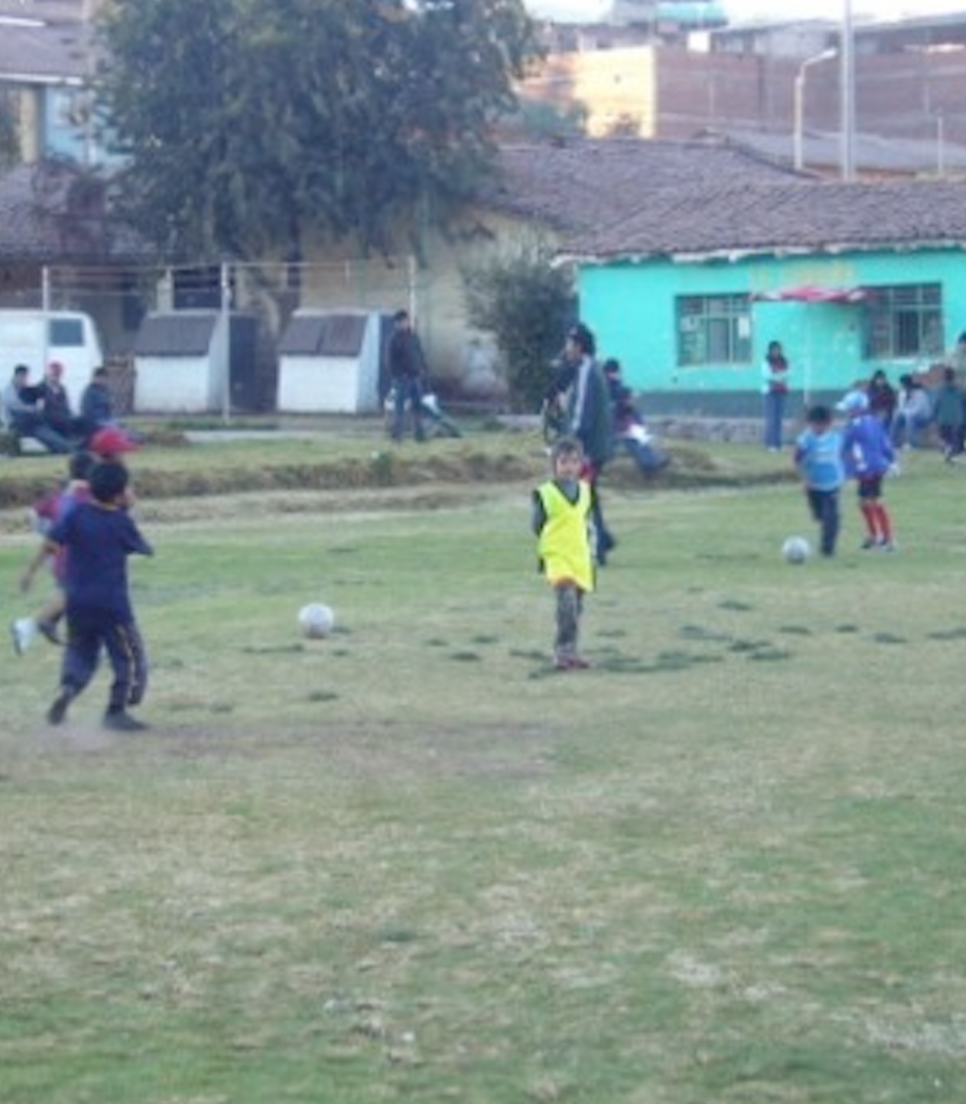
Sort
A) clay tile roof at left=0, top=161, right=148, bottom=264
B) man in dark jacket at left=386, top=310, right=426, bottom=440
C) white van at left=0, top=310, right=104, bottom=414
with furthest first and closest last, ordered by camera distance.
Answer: clay tile roof at left=0, top=161, right=148, bottom=264 < white van at left=0, top=310, right=104, bottom=414 < man in dark jacket at left=386, top=310, right=426, bottom=440

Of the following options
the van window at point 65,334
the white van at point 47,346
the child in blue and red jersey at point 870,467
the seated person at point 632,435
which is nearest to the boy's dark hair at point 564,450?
the child in blue and red jersey at point 870,467

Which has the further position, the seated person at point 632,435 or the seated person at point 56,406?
the seated person at point 56,406

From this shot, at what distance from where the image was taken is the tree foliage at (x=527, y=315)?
164ft

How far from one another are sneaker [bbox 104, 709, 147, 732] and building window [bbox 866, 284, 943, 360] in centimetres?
3202

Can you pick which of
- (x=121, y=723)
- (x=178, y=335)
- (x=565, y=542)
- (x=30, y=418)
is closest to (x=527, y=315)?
(x=178, y=335)

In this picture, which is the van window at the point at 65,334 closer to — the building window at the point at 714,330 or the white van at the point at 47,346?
the white van at the point at 47,346

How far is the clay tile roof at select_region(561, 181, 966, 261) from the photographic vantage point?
46031 mm

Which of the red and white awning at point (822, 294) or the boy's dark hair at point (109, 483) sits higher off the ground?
the red and white awning at point (822, 294)

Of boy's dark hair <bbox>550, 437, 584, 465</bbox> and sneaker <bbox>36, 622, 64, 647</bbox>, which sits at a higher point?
boy's dark hair <bbox>550, 437, 584, 465</bbox>

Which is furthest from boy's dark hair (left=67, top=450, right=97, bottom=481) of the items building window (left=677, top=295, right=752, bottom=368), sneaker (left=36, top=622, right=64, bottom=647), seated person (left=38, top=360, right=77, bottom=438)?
building window (left=677, top=295, right=752, bottom=368)

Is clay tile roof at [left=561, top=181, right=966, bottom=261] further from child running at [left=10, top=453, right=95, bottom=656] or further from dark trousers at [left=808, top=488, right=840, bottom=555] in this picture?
child running at [left=10, top=453, right=95, bottom=656]

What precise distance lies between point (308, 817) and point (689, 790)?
172 centimetres

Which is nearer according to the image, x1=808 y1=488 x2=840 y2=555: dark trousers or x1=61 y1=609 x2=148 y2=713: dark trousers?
x1=61 y1=609 x2=148 y2=713: dark trousers

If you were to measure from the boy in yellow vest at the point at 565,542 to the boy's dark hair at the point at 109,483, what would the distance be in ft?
10.5
